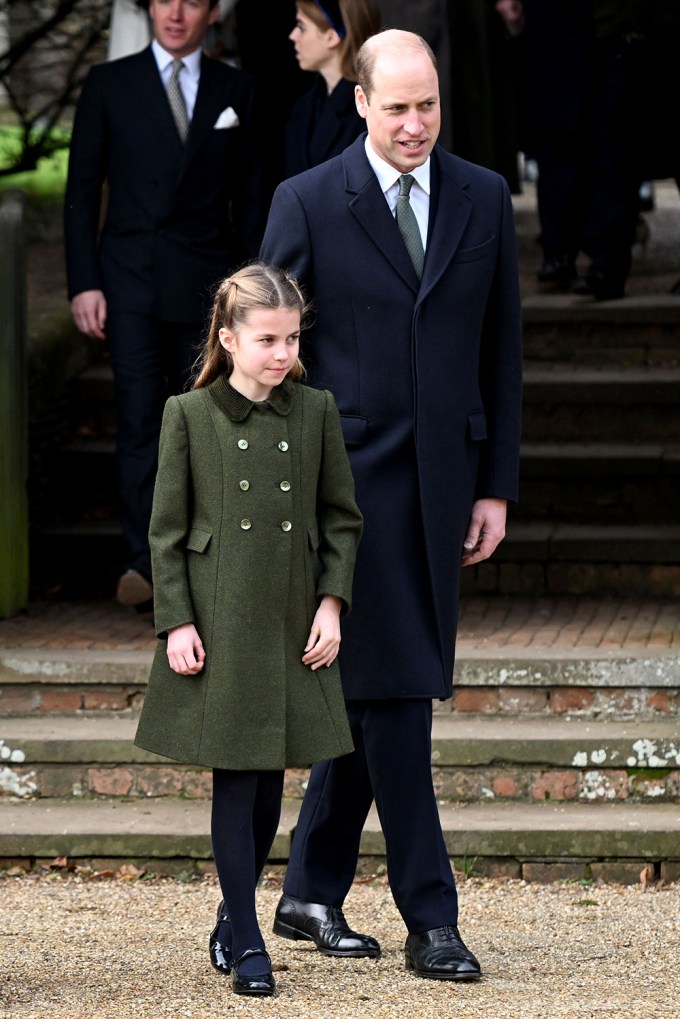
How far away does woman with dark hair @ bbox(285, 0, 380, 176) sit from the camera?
5.36m

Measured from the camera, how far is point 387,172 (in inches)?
157

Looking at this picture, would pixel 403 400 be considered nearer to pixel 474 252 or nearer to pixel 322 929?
pixel 474 252

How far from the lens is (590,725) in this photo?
17.6 ft

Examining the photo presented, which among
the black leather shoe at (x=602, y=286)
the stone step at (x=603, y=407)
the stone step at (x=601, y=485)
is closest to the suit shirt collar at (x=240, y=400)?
the stone step at (x=601, y=485)

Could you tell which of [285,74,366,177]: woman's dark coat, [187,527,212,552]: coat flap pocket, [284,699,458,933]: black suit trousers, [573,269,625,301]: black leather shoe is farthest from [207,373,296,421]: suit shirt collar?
[573,269,625,301]: black leather shoe

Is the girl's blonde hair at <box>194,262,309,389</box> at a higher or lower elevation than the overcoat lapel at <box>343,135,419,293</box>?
lower

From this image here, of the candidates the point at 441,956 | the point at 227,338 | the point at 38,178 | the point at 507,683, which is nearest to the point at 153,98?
the point at 507,683

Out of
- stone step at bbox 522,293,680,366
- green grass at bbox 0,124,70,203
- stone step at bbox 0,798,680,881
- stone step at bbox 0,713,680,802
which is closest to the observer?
stone step at bbox 0,798,680,881

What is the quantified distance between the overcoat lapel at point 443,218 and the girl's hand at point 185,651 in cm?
83

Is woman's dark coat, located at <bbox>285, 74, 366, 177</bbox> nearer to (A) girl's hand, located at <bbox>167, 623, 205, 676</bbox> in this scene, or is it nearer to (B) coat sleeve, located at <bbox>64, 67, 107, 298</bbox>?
(B) coat sleeve, located at <bbox>64, 67, 107, 298</bbox>

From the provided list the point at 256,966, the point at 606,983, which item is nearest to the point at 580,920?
the point at 606,983

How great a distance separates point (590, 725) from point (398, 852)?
151 centimetres

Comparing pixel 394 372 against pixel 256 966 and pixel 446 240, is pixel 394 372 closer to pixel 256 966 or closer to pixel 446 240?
pixel 446 240

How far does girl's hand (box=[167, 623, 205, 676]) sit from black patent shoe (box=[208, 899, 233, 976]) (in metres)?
0.53
